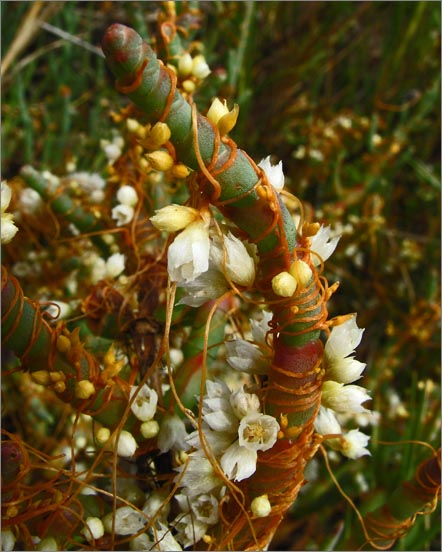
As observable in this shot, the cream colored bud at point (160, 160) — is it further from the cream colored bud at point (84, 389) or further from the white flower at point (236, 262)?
the cream colored bud at point (84, 389)

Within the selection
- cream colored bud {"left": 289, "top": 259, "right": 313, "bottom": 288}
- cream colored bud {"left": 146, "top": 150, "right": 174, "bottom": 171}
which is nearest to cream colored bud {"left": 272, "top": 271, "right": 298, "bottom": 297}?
cream colored bud {"left": 289, "top": 259, "right": 313, "bottom": 288}

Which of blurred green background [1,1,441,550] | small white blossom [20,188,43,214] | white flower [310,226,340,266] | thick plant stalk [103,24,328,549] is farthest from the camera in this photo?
blurred green background [1,1,441,550]

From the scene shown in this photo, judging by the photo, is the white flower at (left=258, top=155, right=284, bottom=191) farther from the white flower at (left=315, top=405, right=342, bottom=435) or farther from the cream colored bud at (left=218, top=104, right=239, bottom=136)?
the white flower at (left=315, top=405, right=342, bottom=435)

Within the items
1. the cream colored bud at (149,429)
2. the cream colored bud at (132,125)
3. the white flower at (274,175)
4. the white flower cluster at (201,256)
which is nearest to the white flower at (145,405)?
the cream colored bud at (149,429)

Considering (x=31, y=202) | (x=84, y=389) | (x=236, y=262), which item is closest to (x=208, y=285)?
(x=236, y=262)

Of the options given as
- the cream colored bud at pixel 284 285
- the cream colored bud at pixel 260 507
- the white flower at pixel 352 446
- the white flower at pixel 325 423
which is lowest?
the white flower at pixel 352 446
